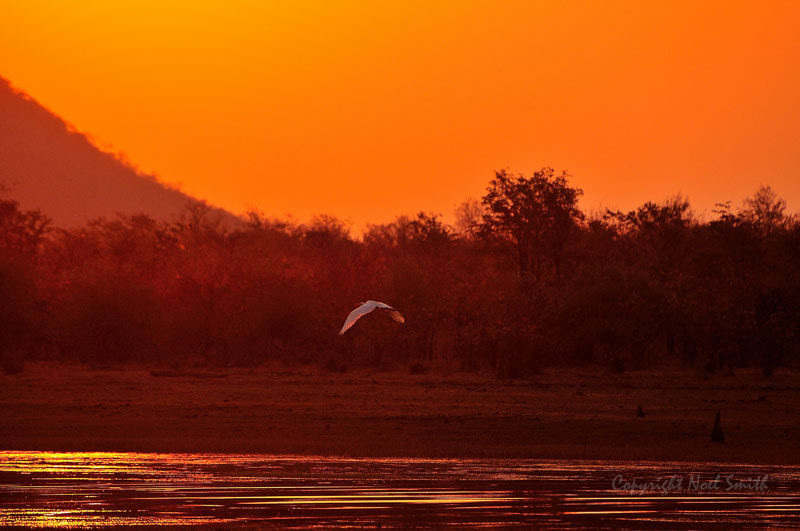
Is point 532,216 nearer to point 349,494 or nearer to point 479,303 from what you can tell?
point 479,303

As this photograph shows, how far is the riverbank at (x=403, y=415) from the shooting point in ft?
113

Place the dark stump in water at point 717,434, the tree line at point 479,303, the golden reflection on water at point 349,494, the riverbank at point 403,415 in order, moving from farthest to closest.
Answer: the tree line at point 479,303 → the dark stump in water at point 717,434 → the riverbank at point 403,415 → the golden reflection on water at point 349,494

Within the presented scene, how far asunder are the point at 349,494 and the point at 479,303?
43.5 meters

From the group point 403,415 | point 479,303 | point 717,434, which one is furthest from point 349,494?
point 479,303

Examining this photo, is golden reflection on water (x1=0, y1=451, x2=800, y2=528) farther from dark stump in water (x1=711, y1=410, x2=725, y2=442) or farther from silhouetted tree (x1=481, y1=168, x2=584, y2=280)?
silhouetted tree (x1=481, y1=168, x2=584, y2=280)

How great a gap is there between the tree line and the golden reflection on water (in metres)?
30.1

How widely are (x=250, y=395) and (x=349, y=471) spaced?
20.0m

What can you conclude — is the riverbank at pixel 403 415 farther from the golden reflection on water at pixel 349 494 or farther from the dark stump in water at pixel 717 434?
the golden reflection on water at pixel 349 494

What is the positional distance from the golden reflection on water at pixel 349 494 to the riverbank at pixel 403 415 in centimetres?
305

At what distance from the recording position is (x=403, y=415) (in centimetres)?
4150

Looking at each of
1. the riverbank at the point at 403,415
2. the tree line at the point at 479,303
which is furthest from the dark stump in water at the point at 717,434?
the tree line at the point at 479,303

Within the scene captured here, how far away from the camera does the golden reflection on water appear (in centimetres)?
2180

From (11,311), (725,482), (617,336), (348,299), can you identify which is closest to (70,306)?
(11,311)

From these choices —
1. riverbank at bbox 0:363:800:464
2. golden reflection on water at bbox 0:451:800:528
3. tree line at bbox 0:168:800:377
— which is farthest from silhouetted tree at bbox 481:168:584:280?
golden reflection on water at bbox 0:451:800:528
